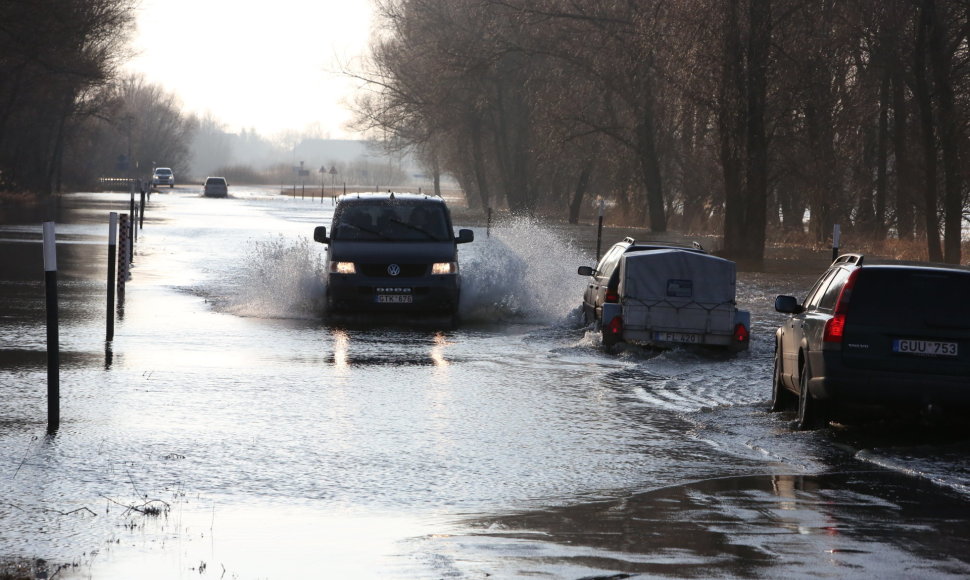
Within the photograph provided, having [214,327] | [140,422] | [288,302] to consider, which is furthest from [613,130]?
[140,422]

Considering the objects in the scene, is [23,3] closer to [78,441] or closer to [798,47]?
[798,47]

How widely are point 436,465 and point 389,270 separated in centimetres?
1144

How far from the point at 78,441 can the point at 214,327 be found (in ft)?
30.3

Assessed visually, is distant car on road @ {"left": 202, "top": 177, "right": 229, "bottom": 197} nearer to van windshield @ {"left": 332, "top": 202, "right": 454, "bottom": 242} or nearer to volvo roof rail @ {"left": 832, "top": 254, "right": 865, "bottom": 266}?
van windshield @ {"left": 332, "top": 202, "right": 454, "bottom": 242}

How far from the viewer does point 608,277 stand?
61.7ft

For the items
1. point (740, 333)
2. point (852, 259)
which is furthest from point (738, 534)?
point (740, 333)

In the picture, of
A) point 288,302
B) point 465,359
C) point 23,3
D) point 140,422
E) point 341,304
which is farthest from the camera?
point 23,3

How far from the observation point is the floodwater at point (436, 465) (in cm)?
723

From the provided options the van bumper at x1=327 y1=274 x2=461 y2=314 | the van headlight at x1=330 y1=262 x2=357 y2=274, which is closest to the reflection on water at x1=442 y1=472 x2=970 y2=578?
the van bumper at x1=327 y1=274 x2=461 y2=314

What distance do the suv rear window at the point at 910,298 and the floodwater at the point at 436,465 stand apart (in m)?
0.96

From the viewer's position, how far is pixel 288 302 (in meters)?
23.1

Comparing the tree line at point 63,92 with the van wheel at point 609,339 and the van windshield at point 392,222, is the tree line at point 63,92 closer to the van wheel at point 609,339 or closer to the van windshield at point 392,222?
the van windshield at point 392,222

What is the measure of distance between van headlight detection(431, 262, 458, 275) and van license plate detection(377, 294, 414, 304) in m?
0.52

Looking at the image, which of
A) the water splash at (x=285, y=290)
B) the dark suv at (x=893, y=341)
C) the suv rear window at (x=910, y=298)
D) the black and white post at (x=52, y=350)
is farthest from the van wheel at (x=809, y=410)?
the water splash at (x=285, y=290)
